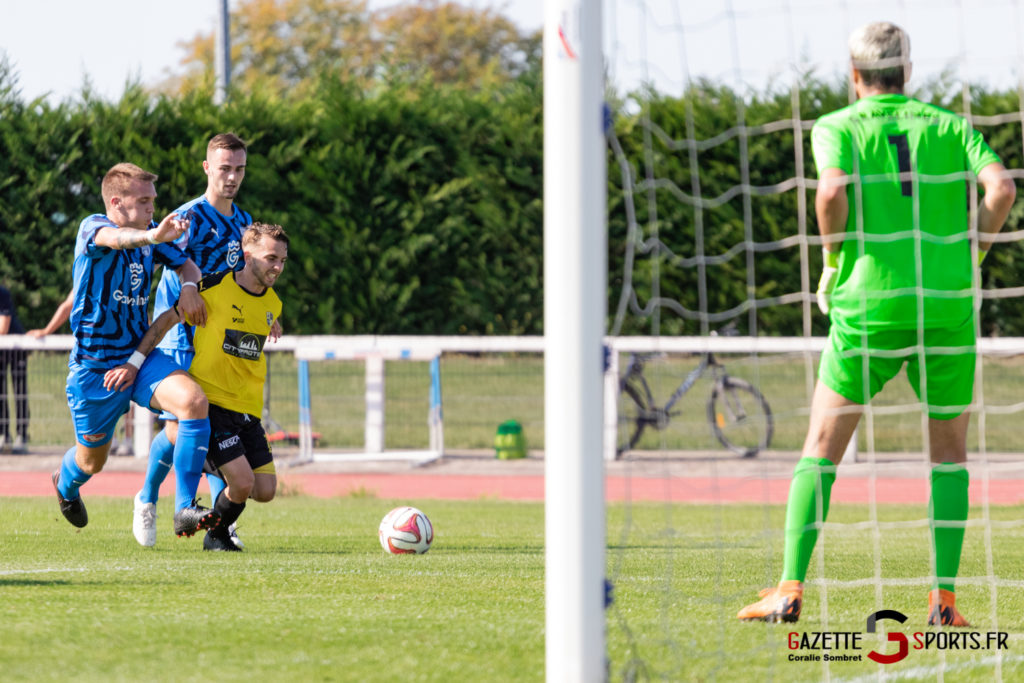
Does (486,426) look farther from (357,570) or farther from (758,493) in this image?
(357,570)

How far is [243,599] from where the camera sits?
17.1 feet

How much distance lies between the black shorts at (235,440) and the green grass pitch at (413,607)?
19.3 inches

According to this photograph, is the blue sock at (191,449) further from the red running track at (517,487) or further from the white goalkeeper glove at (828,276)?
the red running track at (517,487)

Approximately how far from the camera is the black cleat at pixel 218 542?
7250 millimetres

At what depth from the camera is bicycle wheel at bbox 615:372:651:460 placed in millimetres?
13562

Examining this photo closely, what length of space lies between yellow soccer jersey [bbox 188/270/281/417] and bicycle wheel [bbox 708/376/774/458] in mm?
8130

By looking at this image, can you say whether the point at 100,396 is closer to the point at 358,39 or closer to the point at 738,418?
the point at 738,418

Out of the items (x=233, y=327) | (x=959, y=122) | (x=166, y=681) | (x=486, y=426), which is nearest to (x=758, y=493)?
(x=486, y=426)

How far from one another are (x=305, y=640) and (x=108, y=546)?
330 centimetres

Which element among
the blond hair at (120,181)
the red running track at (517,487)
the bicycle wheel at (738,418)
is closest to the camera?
the blond hair at (120,181)

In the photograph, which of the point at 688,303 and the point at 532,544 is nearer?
the point at 532,544

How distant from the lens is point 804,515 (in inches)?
195

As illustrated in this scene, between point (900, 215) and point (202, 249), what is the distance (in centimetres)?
396

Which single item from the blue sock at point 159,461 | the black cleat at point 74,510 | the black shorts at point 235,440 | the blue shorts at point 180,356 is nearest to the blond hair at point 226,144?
the blue shorts at point 180,356
